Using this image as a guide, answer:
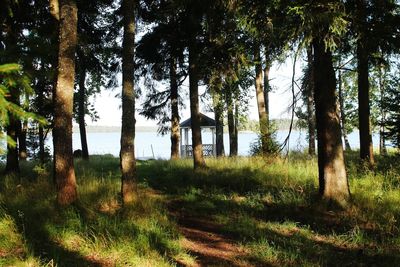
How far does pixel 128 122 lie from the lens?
8469 millimetres

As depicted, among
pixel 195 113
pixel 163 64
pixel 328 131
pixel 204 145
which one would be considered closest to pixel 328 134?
pixel 328 131

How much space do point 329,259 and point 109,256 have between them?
319 cm

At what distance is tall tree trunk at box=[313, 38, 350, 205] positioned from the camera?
793cm

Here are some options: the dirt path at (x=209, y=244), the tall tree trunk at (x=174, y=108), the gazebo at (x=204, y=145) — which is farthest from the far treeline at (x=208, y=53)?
the gazebo at (x=204, y=145)

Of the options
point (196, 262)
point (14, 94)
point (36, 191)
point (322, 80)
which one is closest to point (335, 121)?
point (322, 80)

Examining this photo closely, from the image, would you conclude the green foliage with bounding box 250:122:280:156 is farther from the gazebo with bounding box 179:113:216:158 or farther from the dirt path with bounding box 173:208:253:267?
the gazebo with bounding box 179:113:216:158

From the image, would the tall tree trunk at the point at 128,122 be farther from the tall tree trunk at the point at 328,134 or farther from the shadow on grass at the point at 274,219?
the tall tree trunk at the point at 328,134

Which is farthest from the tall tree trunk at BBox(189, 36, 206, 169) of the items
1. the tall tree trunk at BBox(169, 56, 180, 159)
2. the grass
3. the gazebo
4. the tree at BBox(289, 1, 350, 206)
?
the gazebo

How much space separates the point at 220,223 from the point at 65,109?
3.97 m

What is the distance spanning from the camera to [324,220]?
7.39 metres

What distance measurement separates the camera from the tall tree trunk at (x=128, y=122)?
27.4ft

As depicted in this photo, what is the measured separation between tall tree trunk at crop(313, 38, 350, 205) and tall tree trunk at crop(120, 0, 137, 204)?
3989mm

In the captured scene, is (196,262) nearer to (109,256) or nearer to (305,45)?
(109,256)

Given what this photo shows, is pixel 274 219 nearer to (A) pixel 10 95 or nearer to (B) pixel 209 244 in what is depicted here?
(B) pixel 209 244
